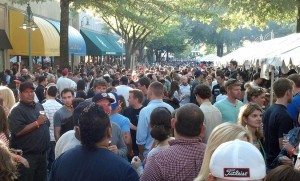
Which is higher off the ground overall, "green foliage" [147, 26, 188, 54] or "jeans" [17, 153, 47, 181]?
"green foliage" [147, 26, 188, 54]

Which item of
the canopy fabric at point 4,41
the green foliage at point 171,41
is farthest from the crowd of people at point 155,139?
the green foliage at point 171,41

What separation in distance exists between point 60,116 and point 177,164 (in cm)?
442

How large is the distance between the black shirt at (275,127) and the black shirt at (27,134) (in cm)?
307

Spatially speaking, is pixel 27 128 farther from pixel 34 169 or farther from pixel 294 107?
pixel 294 107

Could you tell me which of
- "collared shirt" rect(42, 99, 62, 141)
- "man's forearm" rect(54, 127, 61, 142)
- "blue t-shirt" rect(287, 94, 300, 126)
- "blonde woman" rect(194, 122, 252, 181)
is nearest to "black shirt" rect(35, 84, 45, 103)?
"collared shirt" rect(42, 99, 62, 141)

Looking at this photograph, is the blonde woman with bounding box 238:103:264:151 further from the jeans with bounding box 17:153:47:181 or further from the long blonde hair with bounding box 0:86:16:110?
the long blonde hair with bounding box 0:86:16:110

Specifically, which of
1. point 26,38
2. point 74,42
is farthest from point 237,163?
point 74,42

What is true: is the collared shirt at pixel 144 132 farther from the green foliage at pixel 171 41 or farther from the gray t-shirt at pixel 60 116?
the green foliage at pixel 171 41

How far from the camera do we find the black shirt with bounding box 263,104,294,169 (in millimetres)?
6580

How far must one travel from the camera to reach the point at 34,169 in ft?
24.1

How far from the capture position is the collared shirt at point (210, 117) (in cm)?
724

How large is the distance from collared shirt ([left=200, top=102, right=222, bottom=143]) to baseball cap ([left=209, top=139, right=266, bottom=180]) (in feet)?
14.9

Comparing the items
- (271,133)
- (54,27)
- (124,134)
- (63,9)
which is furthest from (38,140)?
(54,27)

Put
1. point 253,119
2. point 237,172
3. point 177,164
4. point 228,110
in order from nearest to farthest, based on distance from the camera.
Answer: point 237,172
point 177,164
point 253,119
point 228,110
